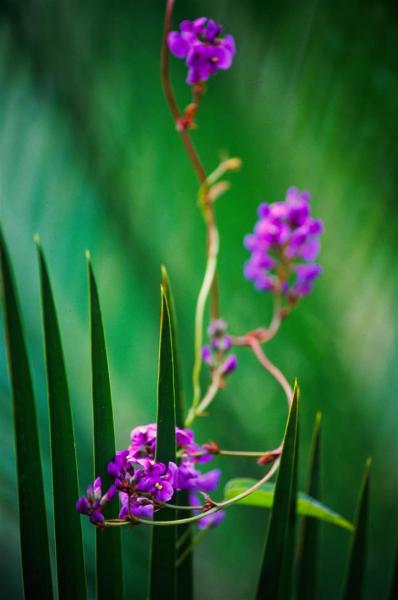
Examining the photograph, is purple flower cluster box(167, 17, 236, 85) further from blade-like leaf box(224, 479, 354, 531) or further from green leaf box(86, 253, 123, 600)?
blade-like leaf box(224, 479, 354, 531)

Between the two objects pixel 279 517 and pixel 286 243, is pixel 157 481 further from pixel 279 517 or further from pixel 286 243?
pixel 286 243

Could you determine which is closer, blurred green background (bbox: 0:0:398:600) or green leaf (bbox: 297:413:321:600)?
green leaf (bbox: 297:413:321:600)

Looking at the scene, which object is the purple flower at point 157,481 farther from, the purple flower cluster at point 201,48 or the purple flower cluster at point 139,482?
the purple flower cluster at point 201,48

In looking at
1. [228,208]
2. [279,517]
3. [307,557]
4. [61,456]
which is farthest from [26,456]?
[228,208]

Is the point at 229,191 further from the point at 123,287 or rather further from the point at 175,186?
the point at 123,287

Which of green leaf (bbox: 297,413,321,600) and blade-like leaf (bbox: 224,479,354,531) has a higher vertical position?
blade-like leaf (bbox: 224,479,354,531)

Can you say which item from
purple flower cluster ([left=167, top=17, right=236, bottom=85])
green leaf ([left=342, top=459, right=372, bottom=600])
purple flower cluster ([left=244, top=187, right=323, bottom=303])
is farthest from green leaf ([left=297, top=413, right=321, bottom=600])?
purple flower cluster ([left=167, top=17, right=236, bottom=85])

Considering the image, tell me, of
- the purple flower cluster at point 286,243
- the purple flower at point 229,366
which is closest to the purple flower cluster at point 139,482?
the purple flower at point 229,366
